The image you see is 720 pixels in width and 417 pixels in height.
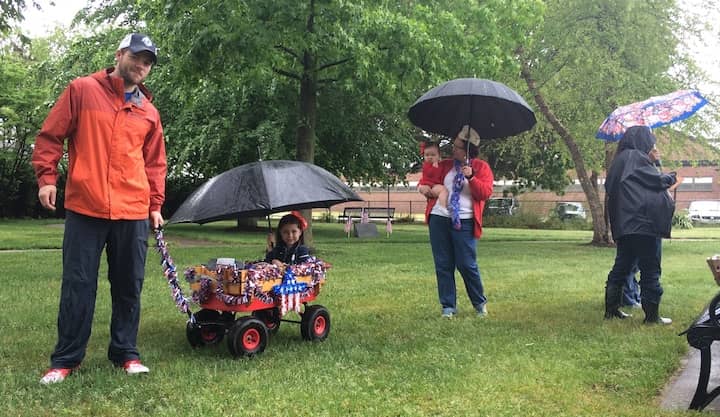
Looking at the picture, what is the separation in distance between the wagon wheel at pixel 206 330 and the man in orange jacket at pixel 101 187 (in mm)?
745

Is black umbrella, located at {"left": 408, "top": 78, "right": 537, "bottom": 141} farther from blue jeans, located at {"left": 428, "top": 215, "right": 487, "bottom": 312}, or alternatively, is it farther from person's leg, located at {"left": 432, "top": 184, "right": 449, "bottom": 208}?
blue jeans, located at {"left": 428, "top": 215, "right": 487, "bottom": 312}

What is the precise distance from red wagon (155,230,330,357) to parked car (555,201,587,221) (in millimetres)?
28656

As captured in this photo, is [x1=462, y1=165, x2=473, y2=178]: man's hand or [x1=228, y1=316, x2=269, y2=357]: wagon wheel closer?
[x1=228, y1=316, x2=269, y2=357]: wagon wheel

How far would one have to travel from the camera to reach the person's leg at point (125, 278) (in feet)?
13.9

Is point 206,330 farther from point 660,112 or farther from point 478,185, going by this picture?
point 660,112

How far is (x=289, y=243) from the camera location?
5.45 m

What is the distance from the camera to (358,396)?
388cm

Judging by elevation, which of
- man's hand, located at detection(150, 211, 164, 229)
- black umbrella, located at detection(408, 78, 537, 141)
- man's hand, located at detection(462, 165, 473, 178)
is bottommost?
man's hand, located at detection(150, 211, 164, 229)

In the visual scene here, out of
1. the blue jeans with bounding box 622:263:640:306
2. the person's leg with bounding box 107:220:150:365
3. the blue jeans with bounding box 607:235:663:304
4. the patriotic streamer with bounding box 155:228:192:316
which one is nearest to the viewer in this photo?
the person's leg with bounding box 107:220:150:365

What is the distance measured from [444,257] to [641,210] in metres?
1.83

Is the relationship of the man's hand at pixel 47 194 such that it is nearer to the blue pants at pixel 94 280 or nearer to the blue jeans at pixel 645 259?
the blue pants at pixel 94 280

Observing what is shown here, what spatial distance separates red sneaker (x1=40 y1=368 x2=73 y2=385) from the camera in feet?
13.4

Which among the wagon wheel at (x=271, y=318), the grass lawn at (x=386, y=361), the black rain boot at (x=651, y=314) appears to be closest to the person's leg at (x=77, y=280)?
the grass lawn at (x=386, y=361)

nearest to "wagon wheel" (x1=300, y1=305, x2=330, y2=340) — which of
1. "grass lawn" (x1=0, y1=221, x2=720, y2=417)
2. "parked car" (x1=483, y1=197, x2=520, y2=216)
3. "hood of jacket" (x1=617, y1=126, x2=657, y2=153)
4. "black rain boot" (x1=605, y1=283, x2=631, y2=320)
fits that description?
"grass lawn" (x1=0, y1=221, x2=720, y2=417)
